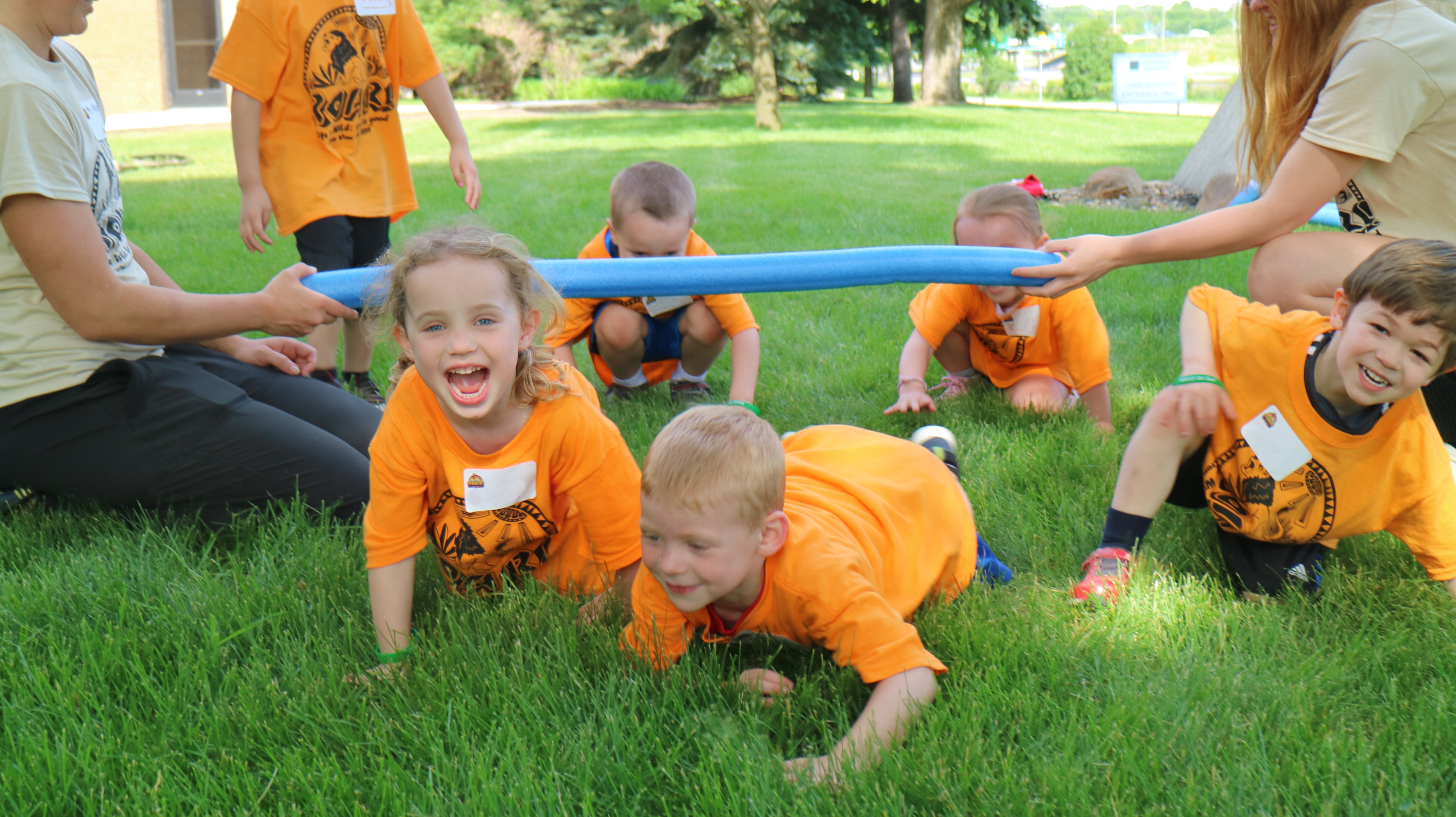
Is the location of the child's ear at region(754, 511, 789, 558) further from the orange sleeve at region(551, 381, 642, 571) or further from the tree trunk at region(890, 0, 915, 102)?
the tree trunk at region(890, 0, 915, 102)

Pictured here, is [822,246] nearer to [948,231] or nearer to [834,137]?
[948,231]

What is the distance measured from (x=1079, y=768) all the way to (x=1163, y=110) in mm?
36846

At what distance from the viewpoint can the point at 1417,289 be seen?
2105 mm

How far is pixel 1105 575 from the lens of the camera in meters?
2.51

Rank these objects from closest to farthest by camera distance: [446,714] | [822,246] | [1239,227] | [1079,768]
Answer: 1. [1079,768]
2. [446,714]
3. [1239,227]
4. [822,246]

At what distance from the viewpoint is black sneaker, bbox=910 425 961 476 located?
3.18 m

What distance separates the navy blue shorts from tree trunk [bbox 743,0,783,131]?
59.4 ft

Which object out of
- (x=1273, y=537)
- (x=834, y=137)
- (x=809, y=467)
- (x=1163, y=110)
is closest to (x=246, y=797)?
(x=809, y=467)

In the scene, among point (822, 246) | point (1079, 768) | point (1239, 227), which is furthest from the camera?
point (822, 246)

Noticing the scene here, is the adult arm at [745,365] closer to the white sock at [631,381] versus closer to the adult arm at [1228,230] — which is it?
the white sock at [631,381]

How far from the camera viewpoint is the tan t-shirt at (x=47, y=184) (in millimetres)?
2564

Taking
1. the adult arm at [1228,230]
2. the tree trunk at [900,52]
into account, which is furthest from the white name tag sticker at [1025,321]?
the tree trunk at [900,52]

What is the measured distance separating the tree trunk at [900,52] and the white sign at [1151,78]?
709cm

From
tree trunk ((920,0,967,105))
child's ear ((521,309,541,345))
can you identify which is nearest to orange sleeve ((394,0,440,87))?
child's ear ((521,309,541,345))
